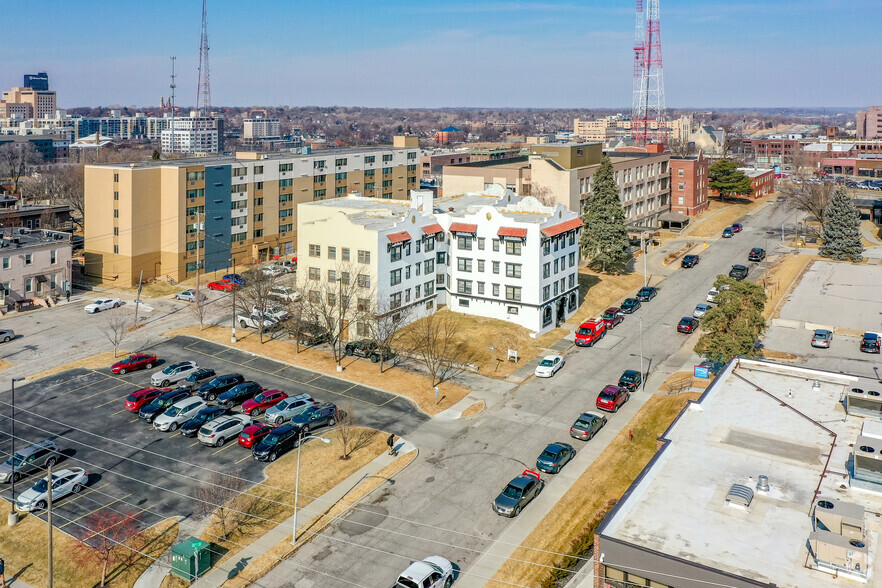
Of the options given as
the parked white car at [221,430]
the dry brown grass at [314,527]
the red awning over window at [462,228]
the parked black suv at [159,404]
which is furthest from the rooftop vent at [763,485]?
the red awning over window at [462,228]

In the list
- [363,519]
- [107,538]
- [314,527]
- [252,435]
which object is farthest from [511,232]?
[107,538]

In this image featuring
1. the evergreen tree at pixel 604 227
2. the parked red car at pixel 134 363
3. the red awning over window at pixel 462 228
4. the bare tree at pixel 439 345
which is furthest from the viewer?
the evergreen tree at pixel 604 227

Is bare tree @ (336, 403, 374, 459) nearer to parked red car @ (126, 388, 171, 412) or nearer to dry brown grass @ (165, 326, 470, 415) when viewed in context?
dry brown grass @ (165, 326, 470, 415)

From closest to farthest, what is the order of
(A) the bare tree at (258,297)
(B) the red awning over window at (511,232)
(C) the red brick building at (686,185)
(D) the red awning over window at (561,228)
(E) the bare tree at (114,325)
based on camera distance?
(E) the bare tree at (114,325)
(A) the bare tree at (258,297)
(B) the red awning over window at (511,232)
(D) the red awning over window at (561,228)
(C) the red brick building at (686,185)

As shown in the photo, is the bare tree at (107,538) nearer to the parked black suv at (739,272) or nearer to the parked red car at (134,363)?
the parked red car at (134,363)

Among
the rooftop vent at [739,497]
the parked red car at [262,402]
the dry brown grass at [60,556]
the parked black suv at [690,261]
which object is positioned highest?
the parked black suv at [690,261]

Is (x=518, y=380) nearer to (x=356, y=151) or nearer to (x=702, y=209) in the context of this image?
(x=356, y=151)

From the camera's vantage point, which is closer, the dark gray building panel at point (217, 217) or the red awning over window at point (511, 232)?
the red awning over window at point (511, 232)
